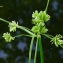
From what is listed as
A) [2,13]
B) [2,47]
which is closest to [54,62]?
[2,47]

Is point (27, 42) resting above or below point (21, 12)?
below

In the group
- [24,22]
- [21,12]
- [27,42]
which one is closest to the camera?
[27,42]

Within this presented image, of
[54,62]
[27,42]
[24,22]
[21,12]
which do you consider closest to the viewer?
[54,62]

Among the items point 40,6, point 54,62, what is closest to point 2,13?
point 40,6

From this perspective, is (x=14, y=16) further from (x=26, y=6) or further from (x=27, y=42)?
(x=27, y=42)

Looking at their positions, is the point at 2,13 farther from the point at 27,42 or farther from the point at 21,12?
the point at 27,42

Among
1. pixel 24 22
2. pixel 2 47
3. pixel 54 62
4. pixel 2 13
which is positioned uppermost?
pixel 2 13

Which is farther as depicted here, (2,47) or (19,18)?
(19,18)

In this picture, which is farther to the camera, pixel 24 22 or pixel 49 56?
pixel 24 22

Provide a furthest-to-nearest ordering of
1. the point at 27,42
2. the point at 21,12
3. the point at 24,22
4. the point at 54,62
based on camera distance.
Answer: the point at 21,12 → the point at 24,22 → the point at 27,42 → the point at 54,62
